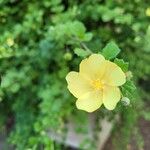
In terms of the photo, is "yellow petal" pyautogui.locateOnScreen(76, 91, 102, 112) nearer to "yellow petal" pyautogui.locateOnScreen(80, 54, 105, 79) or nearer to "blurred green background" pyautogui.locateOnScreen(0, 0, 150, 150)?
"yellow petal" pyautogui.locateOnScreen(80, 54, 105, 79)

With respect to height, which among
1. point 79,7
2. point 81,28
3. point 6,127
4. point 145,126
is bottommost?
point 145,126

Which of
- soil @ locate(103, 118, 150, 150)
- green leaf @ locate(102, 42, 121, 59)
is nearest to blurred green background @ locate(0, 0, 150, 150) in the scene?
soil @ locate(103, 118, 150, 150)

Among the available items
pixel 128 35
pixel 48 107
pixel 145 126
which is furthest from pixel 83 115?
pixel 145 126

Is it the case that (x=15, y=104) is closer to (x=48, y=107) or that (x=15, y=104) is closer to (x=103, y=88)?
(x=48, y=107)

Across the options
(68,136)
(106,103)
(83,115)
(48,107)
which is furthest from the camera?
(68,136)

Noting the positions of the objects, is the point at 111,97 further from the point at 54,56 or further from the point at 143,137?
the point at 143,137
